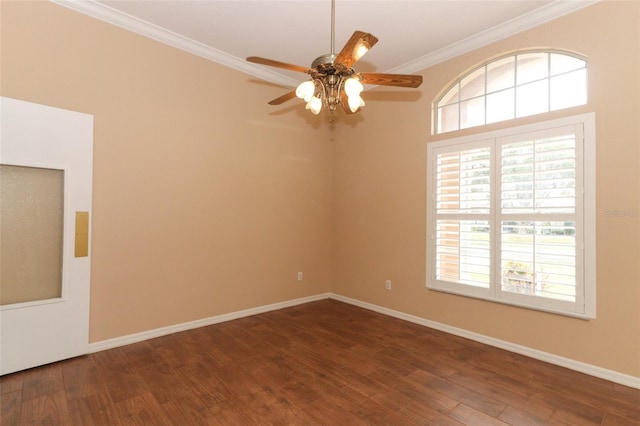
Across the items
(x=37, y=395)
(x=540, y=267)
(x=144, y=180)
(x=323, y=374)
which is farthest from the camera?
(x=144, y=180)

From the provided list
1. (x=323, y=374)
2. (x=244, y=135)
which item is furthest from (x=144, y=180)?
(x=323, y=374)

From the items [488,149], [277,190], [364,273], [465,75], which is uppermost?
[465,75]

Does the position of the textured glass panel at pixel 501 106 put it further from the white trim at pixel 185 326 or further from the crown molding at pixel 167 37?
the white trim at pixel 185 326

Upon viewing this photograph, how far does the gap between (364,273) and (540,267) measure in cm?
213

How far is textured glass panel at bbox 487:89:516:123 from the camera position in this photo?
3094 millimetres

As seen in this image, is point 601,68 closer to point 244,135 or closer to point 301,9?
point 301,9

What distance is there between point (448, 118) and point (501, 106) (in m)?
0.55

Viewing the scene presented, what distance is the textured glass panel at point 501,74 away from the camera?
3.13 meters

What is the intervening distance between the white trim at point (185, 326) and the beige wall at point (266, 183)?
58 millimetres

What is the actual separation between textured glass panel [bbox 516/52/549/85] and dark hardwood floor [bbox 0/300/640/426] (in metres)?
2.62

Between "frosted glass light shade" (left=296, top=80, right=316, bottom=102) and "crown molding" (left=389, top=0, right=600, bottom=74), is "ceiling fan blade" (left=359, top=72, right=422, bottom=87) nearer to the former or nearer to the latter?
"frosted glass light shade" (left=296, top=80, right=316, bottom=102)

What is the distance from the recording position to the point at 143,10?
2875 mm

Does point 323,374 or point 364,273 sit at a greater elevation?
point 364,273

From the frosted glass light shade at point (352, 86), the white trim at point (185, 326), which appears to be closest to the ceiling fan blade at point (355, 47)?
the frosted glass light shade at point (352, 86)
